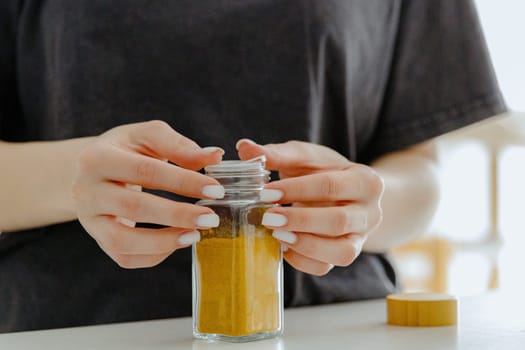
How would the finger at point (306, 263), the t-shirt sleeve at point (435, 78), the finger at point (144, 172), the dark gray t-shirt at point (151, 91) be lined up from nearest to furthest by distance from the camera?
the finger at point (144, 172) < the finger at point (306, 263) < the dark gray t-shirt at point (151, 91) < the t-shirt sleeve at point (435, 78)

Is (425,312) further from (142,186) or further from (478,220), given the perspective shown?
(478,220)

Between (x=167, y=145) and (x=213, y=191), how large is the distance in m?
0.07

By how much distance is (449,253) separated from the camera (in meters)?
3.76

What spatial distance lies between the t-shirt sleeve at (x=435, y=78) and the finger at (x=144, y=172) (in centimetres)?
49

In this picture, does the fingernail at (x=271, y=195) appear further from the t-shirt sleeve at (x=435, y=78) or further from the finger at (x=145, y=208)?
the t-shirt sleeve at (x=435, y=78)

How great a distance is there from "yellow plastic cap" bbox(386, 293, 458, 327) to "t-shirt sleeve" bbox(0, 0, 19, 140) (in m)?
0.55

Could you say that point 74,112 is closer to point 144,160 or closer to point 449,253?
point 144,160

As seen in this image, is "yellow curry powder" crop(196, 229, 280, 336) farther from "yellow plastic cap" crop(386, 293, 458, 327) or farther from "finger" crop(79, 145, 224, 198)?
"yellow plastic cap" crop(386, 293, 458, 327)

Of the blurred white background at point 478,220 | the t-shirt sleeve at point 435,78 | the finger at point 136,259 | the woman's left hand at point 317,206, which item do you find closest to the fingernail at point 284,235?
the woman's left hand at point 317,206

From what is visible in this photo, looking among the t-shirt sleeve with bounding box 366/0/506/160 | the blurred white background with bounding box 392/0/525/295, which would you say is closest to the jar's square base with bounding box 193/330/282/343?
the t-shirt sleeve with bounding box 366/0/506/160

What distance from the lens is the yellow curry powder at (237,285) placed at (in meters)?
0.74

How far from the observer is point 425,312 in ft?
2.81

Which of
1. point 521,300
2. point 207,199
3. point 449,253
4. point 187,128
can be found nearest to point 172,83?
point 187,128

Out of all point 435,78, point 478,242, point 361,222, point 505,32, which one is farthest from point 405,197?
point 478,242
